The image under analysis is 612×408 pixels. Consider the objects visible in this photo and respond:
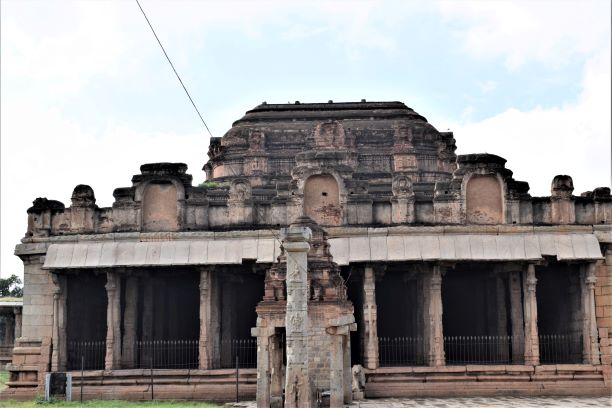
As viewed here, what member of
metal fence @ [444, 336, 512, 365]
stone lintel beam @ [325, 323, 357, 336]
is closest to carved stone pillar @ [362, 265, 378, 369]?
metal fence @ [444, 336, 512, 365]

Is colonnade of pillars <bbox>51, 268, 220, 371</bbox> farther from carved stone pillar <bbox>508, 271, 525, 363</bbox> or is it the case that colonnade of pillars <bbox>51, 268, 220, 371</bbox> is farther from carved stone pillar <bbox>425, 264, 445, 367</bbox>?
carved stone pillar <bbox>508, 271, 525, 363</bbox>

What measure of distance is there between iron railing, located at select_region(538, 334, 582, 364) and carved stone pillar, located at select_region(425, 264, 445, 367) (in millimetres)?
3732

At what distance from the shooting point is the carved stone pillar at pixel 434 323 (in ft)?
84.3

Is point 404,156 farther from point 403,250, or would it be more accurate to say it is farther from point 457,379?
point 457,379

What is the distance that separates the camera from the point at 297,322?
18.6m

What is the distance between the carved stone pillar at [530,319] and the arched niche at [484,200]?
2049mm

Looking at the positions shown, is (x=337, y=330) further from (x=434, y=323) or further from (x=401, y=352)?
(x=401, y=352)

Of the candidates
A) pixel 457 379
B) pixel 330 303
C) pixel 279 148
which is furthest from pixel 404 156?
pixel 330 303

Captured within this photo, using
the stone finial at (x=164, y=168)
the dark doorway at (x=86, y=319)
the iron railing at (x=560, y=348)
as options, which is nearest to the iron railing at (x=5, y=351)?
the dark doorway at (x=86, y=319)

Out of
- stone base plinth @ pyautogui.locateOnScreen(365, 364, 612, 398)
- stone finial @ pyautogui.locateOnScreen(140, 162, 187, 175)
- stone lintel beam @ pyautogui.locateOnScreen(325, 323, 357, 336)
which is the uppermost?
stone finial @ pyautogui.locateOnScreen(140, 162, 187, 175)

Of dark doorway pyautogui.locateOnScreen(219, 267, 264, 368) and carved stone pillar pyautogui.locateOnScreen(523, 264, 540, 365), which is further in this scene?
dark doorway pyautogui.locateOnScreen(219, 267, 264, 368)

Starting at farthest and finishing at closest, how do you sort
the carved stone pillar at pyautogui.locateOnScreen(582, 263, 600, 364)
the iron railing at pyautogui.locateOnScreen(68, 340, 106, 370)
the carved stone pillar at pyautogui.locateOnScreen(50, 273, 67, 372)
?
the iron railing at pyautogui.locateOnScreen(68, 340, 106, 370)
the carved stone pillar at pyautogui.locateOnScreen(50, 273, 67, 372)
the carved stone pillar at pyautogui.locateOnScreen(582, 263, 600, 364)

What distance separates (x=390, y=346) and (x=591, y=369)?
6501 millimetres

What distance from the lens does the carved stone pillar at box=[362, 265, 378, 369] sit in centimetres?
2552
